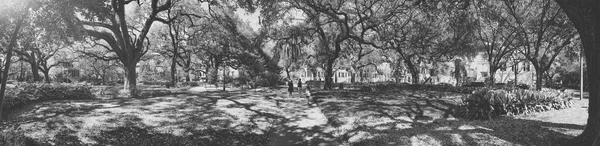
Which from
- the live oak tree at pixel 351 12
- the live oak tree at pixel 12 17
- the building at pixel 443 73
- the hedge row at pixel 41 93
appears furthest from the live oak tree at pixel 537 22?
the hedge row at pixel 41 93

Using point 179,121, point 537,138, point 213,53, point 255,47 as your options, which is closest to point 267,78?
point 255,47

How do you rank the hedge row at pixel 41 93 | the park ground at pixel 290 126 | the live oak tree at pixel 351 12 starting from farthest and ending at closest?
the live oak tree at pixel 351 12 < the hedge row at pixel 41 93 < the park ground at pixel 290 126

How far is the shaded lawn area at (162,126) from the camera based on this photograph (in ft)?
25.6

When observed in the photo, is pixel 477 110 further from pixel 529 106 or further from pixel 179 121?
pixel 179 121

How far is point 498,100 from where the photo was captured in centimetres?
1012

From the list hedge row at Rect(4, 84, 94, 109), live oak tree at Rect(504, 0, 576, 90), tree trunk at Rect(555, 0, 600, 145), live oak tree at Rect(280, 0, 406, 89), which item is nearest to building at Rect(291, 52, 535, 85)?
live oak tree at Rect(504, 0, 576, 90)

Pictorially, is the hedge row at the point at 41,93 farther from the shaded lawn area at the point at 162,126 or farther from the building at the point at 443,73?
the building at the point at 443,73

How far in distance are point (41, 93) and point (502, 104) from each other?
64.9ft

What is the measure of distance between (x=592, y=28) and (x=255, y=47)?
28.4 metres

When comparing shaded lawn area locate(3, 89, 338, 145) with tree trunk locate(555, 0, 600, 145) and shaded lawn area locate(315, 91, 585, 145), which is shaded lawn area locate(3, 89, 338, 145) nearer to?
shaded lawn area locate(315, 91, 585, 145)

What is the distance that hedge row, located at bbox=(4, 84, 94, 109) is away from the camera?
11.1 m

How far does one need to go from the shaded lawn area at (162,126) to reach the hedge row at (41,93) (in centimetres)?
66

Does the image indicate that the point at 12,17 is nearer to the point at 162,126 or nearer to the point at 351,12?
the point at 162,126

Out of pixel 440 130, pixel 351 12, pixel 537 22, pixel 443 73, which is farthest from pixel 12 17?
pixel 443 73
